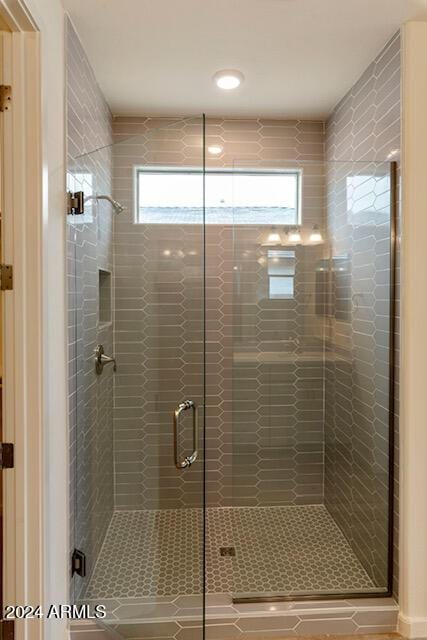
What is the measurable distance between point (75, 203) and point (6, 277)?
20.8 inches

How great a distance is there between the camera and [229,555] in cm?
211

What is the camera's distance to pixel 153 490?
1.63 meters

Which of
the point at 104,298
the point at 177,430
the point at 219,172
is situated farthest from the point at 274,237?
the point at 177,430

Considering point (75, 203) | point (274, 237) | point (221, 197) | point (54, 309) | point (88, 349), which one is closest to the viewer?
point (54, 309)

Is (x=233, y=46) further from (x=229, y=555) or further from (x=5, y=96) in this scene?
(x=229, y=555)

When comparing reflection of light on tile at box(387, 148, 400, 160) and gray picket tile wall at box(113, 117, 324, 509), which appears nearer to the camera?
gray picket tile wall at box(113, 117, 324, 509)

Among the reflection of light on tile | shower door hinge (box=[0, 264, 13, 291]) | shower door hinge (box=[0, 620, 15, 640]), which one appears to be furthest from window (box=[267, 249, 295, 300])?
shower door hinge (box=[0, 620, 15, 640])

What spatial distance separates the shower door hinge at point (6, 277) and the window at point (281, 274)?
143cm

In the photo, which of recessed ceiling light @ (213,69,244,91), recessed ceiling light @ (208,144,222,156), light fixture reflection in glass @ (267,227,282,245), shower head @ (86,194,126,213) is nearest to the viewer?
shower head @ (86,194,126,213)

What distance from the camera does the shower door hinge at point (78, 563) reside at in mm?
1667

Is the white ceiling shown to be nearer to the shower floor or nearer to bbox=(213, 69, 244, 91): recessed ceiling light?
bbox=(213, 69, 244, 91): recessed ceiling light

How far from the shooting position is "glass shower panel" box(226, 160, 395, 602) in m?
2.11

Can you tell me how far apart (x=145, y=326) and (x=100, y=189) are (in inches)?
27.4

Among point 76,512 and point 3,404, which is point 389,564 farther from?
point 3,404
